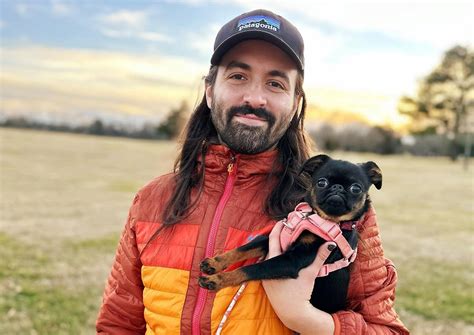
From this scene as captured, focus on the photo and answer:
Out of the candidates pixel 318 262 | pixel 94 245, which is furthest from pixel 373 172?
pixel 94 245

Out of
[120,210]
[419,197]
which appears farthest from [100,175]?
[419,197]

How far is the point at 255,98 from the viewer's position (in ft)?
7.47

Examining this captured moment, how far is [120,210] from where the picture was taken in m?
14.2

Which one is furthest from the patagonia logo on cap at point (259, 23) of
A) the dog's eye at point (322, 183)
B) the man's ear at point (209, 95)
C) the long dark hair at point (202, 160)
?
the dog's eye at point (322, 183)

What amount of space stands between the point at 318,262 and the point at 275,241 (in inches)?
7.9

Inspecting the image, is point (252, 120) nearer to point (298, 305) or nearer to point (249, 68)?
point (249, 68)

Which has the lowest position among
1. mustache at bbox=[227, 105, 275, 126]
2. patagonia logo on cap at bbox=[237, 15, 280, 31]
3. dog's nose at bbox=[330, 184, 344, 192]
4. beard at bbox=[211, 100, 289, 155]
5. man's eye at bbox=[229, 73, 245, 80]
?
dog's nose at bbox=[330, 184, 344, 192]

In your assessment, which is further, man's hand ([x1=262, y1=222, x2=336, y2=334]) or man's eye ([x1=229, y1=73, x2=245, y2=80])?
man's eye ([x1=229, y1=73, x2=245, y2=80])

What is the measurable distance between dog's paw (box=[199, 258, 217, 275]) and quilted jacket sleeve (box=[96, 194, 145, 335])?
1.36 ft

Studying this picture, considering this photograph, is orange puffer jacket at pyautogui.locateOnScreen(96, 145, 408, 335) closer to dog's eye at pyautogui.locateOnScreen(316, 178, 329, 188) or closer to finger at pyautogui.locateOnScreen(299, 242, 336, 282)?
finger at pyautogui.locateOnScreen(299, 242, 336, 282)

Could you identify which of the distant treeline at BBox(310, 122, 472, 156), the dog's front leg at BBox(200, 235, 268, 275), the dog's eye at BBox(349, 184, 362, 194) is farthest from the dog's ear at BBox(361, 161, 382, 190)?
the distant treeline at BBox(310, 122, 472, 156)

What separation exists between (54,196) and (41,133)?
112ft

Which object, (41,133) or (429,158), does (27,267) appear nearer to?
(41,133)

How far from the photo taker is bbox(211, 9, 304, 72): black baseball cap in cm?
229
